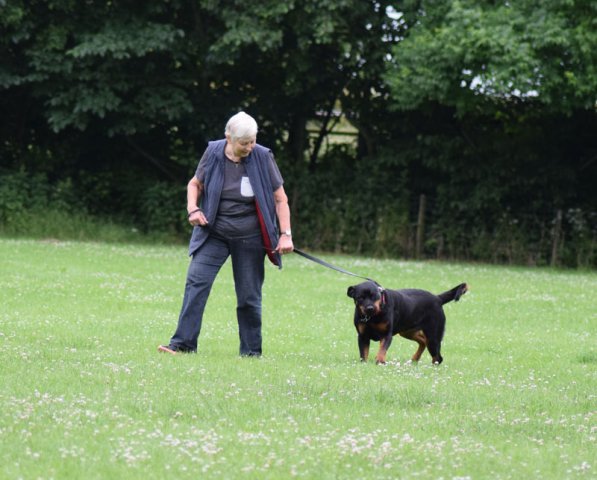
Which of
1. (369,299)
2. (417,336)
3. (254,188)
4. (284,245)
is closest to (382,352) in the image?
(369,299)

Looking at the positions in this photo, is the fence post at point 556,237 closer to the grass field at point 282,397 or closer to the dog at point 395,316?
the grass field at point 282,397

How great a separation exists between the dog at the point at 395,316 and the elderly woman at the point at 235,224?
2.72 feet

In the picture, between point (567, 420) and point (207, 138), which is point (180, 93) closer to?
point (207, 138)

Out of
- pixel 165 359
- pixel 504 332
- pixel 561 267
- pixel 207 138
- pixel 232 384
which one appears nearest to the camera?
pixel 232 384

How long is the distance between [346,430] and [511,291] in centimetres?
1244

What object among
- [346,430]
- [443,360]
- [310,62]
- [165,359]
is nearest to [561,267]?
Result: [310,62]

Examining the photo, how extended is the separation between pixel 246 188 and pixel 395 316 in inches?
70.7

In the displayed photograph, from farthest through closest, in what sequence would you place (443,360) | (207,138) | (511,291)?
(207,138)
(511,291)
(443,360)

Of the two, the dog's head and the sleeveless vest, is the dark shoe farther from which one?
the dog's head

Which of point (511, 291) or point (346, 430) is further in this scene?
point (511, 291)

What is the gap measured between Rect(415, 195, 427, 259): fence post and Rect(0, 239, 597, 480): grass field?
41.3 ft

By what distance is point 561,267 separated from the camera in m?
26.9

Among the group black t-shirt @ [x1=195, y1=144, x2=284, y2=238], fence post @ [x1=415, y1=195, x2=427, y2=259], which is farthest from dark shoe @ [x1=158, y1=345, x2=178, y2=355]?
fence post @ [x1=415, y1=195, x2=427, y2=259]

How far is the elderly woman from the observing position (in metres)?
9.62
